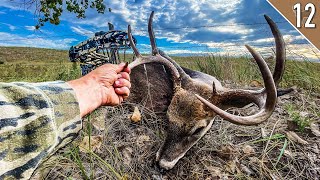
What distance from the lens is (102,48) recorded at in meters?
7.83

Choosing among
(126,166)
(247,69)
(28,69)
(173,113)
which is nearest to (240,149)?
(173,113)

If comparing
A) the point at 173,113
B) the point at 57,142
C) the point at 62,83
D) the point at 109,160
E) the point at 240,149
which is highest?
the point at 62,83

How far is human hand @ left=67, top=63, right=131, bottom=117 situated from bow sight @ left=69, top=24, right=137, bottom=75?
546 centimetres

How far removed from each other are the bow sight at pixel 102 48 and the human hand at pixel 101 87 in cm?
546

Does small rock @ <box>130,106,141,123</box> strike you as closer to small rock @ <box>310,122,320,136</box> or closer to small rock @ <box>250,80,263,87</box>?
small rock @ <box>310,122,320,136</box>

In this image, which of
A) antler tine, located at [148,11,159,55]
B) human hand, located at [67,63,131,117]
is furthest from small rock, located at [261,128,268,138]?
human hand, located at [67,63,131,117]

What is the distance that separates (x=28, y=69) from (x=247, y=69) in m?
7.07

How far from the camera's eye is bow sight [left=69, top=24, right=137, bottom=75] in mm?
7562

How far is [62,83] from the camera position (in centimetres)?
150

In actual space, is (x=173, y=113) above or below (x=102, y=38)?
below

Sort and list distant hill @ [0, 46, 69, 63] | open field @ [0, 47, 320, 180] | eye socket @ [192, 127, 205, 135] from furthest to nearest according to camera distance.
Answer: distant hill @ [0, 46, 69, 63]
eye socket @ [192, 127, 205, 135]
open field @ [0, 47, 320, 180]

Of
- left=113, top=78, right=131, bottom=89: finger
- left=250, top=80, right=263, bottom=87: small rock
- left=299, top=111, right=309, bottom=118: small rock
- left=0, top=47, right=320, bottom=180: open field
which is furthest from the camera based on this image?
left=250, top=80, right=263, bottom=87: small rock

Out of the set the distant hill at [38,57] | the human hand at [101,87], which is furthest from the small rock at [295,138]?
the distant hill at [38,57]

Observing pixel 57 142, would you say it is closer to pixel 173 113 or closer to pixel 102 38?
pixel 173 113
